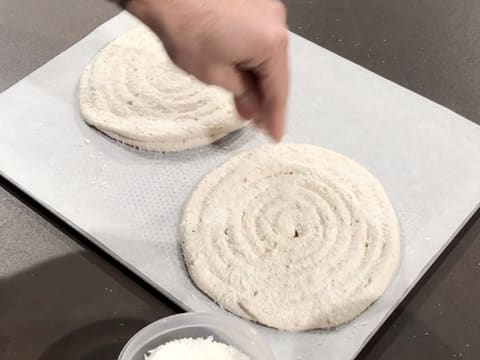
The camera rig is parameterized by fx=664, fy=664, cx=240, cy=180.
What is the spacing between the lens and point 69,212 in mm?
955

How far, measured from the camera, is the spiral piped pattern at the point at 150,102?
1.03m

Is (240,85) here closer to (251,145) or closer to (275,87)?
(275,87)

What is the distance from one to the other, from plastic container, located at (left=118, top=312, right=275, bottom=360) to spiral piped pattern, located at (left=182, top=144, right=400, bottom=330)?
0.05 m

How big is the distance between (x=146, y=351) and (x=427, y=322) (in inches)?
14.3

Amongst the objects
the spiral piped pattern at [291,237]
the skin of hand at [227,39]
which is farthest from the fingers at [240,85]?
the spiral piped pattern at [291,237]

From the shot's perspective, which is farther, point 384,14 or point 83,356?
point 384,14

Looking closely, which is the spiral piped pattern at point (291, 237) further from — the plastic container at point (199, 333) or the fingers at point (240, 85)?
the fingers at point (240, 85)

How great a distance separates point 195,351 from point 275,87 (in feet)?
1.06

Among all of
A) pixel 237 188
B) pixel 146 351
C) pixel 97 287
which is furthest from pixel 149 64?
pixel 146 351

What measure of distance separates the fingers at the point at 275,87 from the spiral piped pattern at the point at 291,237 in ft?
0.74

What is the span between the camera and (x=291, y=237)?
35.9 inches

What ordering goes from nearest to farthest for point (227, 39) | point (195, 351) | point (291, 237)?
point (227, 39)
point (195, 351)
point (291, 237)

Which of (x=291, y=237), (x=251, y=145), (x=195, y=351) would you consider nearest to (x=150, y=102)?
(x=251, y=145)

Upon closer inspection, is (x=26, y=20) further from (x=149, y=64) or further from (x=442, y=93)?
(x=442, y=93)
